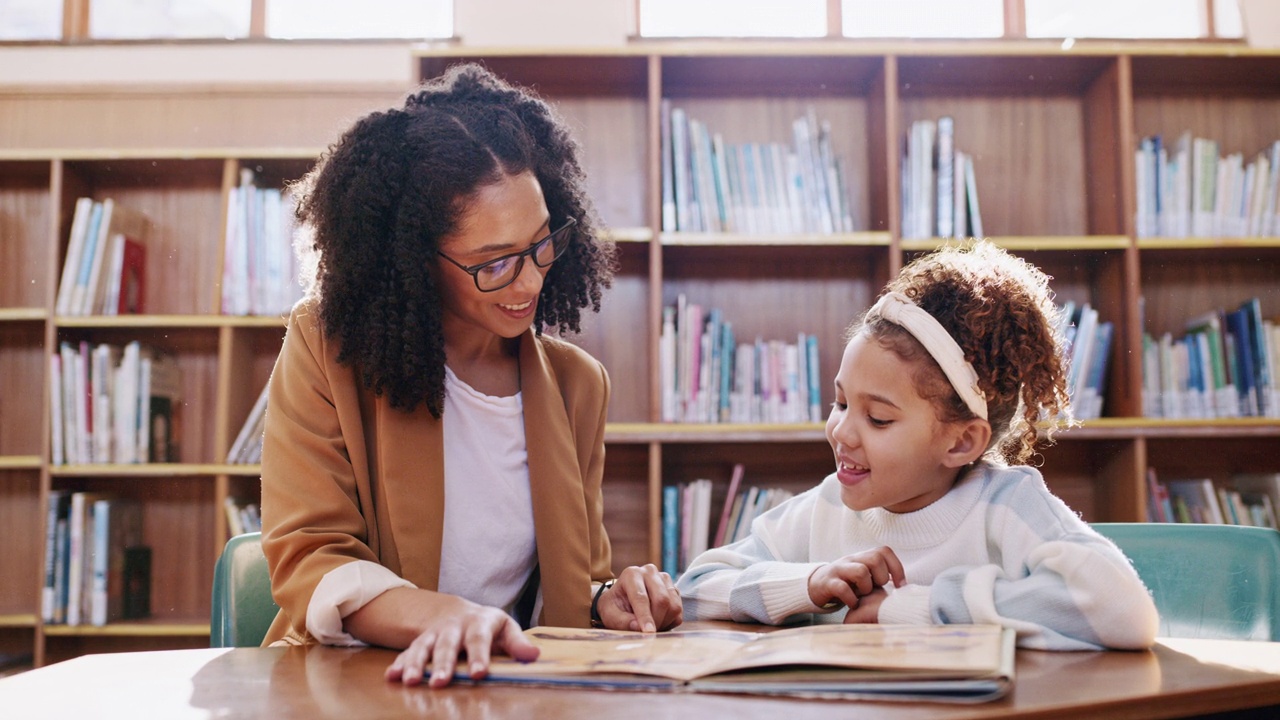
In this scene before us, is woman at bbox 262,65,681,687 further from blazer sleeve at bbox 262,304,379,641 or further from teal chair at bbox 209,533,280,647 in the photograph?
teal chair at bbox 209,533,280,647

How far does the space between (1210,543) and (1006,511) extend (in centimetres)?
35

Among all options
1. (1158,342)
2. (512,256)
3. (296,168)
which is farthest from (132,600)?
(1158,342)

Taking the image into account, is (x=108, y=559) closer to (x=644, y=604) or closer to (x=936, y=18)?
(x=644, y=604)

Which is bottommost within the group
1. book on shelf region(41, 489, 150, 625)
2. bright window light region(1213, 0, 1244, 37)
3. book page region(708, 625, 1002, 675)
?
book on shelf region(41, 489, 150, 625)

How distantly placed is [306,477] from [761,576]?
0.54 metres

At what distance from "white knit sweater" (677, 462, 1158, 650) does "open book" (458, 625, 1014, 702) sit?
9 centimetres

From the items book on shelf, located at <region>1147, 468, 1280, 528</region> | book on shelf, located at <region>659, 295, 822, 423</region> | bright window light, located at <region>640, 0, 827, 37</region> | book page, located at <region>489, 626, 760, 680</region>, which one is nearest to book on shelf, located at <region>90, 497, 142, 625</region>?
book on shelf, located at <region>659, 295, 822, 423</region>

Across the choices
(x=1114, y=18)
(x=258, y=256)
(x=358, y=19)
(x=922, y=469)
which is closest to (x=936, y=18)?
(x=1114, y=18)

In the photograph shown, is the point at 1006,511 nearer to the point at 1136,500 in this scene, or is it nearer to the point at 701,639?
the point at 701,639

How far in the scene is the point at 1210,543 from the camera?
1.28 meters

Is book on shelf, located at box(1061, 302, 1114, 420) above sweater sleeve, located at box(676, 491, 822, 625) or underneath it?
above

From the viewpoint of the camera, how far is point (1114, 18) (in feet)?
10.8

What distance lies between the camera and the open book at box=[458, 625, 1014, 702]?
69 cm

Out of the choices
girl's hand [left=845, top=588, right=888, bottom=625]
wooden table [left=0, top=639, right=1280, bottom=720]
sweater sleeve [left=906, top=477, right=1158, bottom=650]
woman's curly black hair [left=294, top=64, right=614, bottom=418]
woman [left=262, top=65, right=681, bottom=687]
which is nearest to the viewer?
wooden table [left=0, top=639, right=1280, bottom=720]
